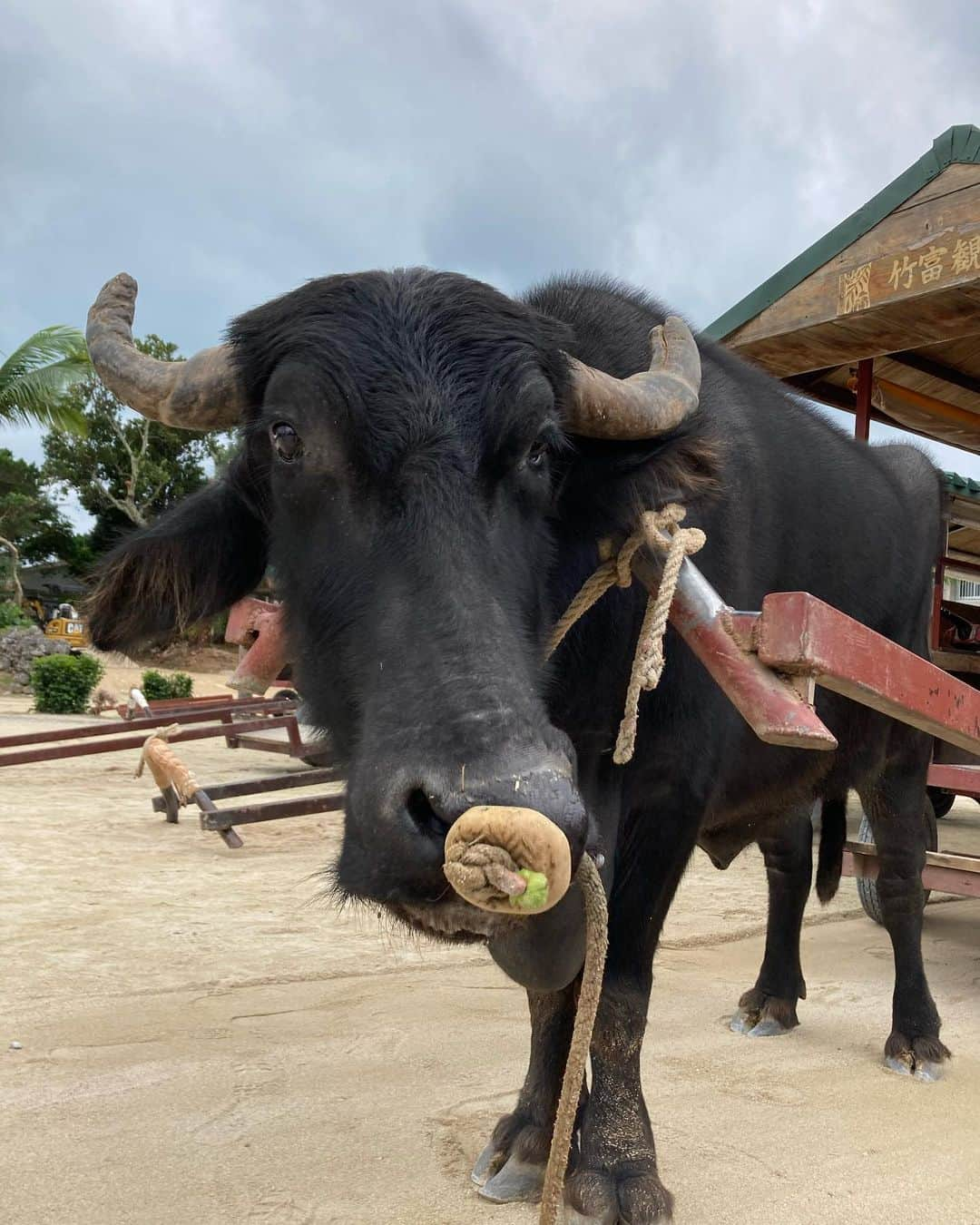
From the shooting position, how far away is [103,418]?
119 feet

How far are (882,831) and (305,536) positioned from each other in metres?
2.87

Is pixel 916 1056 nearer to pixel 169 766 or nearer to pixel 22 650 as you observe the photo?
pixel 169 766

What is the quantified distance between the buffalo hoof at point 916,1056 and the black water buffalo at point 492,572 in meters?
0.94

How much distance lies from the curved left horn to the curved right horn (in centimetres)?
69

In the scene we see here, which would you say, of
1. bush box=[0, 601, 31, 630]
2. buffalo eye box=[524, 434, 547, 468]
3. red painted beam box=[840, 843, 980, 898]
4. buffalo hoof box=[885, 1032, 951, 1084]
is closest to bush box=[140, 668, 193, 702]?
bush box=[0, 601, 31, 630]

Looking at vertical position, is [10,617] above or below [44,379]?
below

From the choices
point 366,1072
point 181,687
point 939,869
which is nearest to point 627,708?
point 366,1072

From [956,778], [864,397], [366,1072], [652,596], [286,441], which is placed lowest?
[366,1072]

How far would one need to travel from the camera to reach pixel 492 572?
1742mm

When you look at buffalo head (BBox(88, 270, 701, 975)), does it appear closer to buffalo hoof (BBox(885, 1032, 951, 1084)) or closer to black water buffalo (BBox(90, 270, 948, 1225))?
black water buffalo (BBox(90, 270, 948, 1225))

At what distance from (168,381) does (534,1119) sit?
1.89 meters

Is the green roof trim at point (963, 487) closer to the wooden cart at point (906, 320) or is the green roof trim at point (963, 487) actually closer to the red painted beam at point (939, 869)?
the wooden cart at point (906, 320)

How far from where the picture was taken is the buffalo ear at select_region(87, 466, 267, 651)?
7.98 feet

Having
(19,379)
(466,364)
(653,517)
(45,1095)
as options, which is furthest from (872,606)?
(19,379)
